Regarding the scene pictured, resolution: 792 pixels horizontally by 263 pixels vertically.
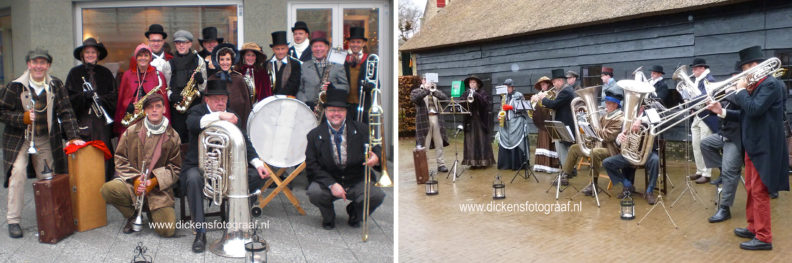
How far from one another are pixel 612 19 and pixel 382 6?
4.56 meters

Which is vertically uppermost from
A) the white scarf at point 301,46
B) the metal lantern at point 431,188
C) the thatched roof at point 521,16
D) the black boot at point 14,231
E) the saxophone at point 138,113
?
the thatched roof at point 521,16

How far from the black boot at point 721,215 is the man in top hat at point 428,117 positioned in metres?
4.47

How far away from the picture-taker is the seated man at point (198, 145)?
5.12m

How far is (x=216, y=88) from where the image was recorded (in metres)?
5.28

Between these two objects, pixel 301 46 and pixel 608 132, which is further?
pixel 608 132

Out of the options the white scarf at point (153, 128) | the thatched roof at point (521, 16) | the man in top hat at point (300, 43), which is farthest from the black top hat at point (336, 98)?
the thatched roof at point (521, 16)

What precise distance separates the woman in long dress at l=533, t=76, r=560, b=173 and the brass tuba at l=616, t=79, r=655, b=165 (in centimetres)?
268

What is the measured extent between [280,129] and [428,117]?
14.9 feet

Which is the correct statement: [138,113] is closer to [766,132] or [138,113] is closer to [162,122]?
[162,122]

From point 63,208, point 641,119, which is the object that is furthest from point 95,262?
point 641,119

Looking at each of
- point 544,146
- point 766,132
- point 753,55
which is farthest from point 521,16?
point 766,132

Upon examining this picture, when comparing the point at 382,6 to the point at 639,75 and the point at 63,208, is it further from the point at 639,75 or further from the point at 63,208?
the point at 63,208

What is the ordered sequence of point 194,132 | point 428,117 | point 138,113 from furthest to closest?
point 428,117 → point 138,113 → point 194,132

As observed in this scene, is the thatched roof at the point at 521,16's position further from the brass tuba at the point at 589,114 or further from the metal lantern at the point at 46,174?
the metal lantern at the point at 46,174
